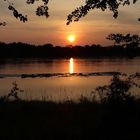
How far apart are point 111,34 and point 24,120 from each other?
16.9 ft

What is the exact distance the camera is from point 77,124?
1158 centimetres

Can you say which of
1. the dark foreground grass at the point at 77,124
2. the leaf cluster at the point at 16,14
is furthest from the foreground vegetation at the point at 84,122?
the leaf cluster at the point at 16,14

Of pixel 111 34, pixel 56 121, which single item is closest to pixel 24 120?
pixel 56 121

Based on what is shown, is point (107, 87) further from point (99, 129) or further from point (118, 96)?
point (99, 129)

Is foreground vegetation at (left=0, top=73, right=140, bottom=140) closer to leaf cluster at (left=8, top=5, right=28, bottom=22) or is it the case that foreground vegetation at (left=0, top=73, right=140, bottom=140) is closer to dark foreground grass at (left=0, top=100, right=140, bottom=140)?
dark foreground grass at (left=0, top=100, right=140, bottom=140)

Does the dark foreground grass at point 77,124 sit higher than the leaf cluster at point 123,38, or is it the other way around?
the leaf cluster at point 123,38

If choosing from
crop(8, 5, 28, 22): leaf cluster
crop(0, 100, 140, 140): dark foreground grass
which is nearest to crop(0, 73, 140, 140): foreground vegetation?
crop(0, 100, 140, 140): dark foreground grass

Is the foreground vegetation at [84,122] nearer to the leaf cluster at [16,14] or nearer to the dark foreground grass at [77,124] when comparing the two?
the dark foreground grass at [77,124]

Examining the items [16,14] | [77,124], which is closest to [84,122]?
[77,124]

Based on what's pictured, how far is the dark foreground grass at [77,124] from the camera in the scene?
972 cm

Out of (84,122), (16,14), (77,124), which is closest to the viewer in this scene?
(16,14)

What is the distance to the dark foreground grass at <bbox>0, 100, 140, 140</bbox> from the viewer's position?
9.72 metres

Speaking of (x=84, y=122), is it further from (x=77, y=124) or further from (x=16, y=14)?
(x=16, y=14)

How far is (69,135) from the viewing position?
1035 centimetres
